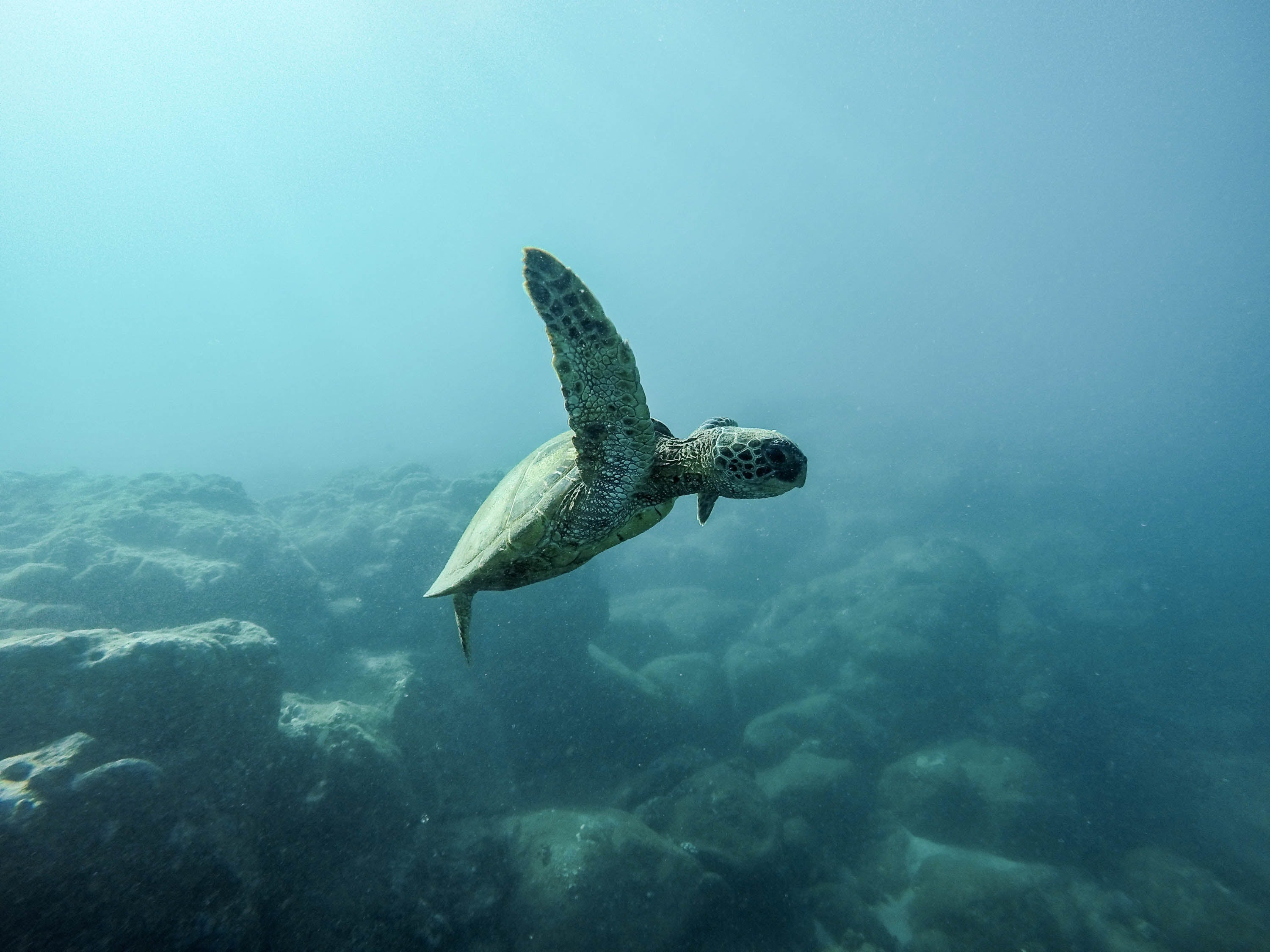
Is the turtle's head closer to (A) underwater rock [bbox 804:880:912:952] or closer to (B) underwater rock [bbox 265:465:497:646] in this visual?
(A) underwater rock [bbox 804:880:912:952]

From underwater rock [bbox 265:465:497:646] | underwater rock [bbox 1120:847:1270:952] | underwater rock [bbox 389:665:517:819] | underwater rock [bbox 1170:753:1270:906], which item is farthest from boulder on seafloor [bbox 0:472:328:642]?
underwater rock [bbox 1170:753:1270:906]

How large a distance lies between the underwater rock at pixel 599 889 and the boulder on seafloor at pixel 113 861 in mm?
3439

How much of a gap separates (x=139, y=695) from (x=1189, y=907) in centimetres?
1764

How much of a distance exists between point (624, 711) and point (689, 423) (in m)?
65.4

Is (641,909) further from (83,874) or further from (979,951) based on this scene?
(83,874)

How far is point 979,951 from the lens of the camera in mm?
7855

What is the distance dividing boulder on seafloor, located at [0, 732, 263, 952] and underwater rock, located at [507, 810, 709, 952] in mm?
3439

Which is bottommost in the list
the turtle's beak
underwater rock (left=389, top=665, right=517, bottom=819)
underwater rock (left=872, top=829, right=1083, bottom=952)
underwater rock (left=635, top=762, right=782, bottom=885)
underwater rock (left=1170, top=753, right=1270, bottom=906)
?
underwater rock (left=1170, top=753, right=1270, bottom=906)

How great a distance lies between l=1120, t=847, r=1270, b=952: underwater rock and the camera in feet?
26.5

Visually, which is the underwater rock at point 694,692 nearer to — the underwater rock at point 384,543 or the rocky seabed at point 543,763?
the rocky seabed at point 543,763

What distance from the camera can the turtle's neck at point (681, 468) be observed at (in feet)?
11.5

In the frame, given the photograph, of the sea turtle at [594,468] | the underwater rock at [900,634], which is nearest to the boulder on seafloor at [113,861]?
the sea turtle at [594,468]

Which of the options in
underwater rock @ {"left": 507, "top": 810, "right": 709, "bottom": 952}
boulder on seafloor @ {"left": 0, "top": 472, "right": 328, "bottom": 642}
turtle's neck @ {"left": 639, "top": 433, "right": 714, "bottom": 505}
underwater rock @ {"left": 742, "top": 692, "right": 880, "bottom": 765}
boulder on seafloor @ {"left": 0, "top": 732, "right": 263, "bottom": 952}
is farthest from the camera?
underwater rock @ {"left": 742, "top": 692, "right": 880, "bottom": 765}

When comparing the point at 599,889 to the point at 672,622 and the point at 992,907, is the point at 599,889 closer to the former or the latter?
the point at 992,907
